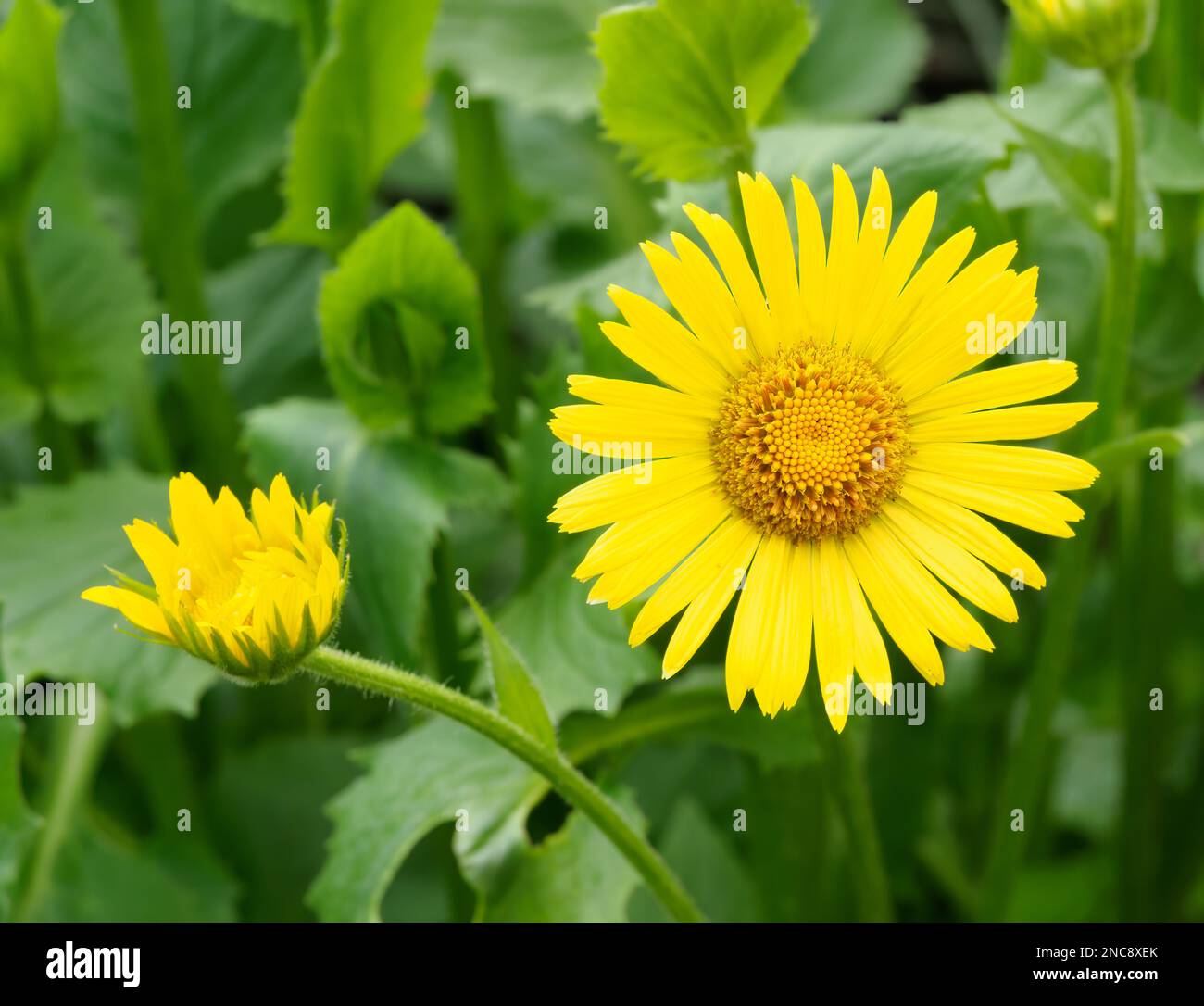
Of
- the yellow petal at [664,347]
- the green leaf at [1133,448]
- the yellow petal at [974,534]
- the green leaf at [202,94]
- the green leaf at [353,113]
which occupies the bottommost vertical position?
the yellow petal at [974,534]

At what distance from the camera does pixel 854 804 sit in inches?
24.4

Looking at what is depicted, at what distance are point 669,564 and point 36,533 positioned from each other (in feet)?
1.57

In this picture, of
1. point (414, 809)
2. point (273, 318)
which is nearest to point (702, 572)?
point (414, 809)

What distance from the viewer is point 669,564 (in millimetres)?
504

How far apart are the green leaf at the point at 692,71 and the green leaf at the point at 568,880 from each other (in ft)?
1.05

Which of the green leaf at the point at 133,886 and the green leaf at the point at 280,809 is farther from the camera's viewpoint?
the green leaf at the point at 280,809

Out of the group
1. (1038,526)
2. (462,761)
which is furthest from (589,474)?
(1038,526)

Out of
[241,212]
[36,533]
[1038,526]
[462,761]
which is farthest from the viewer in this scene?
[241,212]

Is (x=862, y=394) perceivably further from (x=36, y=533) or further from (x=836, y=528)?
(x=36, y=533)

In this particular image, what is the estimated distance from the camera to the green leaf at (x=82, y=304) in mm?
899

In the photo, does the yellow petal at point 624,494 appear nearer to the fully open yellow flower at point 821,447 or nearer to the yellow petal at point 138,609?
the fully open yellow flower at point 821,447

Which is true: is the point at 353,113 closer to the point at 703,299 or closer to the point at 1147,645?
the point at 703,299

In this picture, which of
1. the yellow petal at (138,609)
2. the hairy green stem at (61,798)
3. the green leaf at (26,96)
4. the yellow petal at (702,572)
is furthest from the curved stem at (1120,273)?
the hairy green stem at (61,798)

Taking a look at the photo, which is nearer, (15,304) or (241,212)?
(15,304)
